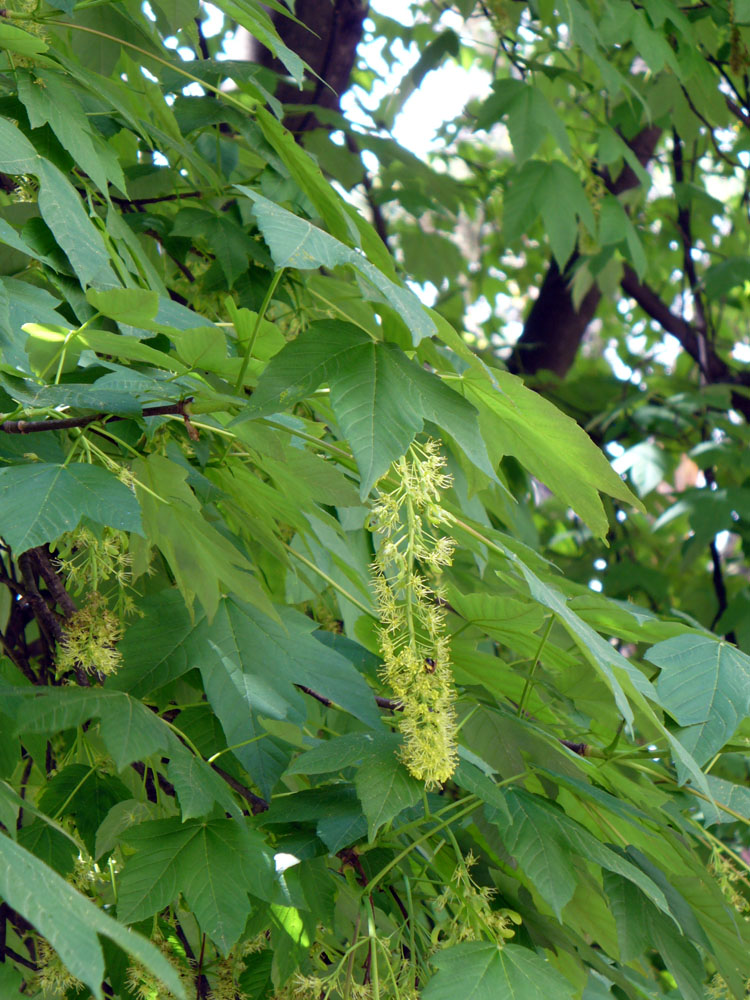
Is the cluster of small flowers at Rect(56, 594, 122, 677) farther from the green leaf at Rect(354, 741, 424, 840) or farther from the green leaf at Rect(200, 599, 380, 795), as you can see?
the green leaf at Rect(354, 741, 424, 840)

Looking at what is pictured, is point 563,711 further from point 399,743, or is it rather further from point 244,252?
point 244,252

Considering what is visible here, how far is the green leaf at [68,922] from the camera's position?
1.59 feet

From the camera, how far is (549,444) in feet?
2.84

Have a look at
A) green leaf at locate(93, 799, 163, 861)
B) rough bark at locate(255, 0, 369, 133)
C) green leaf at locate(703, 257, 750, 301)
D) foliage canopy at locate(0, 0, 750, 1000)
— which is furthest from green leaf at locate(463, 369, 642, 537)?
green leaf at locate(703, 257, 750, 301)

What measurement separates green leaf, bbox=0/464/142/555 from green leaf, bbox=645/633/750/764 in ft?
1.50

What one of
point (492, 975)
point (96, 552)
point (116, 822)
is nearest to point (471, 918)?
point (492, 975)

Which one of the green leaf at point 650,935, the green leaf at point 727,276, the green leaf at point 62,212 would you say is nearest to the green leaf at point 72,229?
the green leaf at point 62,212

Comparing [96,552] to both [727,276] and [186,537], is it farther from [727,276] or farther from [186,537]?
[727,276]

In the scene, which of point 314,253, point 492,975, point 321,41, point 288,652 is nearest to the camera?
point 314,253

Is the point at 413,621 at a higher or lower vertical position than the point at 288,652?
higher

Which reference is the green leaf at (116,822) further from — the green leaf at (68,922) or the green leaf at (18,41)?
the green leaf at (18,41)

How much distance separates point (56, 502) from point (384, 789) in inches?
13.1

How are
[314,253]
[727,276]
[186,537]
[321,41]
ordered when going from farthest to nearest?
[727,276], [321,41], [186,537], [314,253]

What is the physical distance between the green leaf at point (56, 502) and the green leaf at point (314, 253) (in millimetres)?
218
